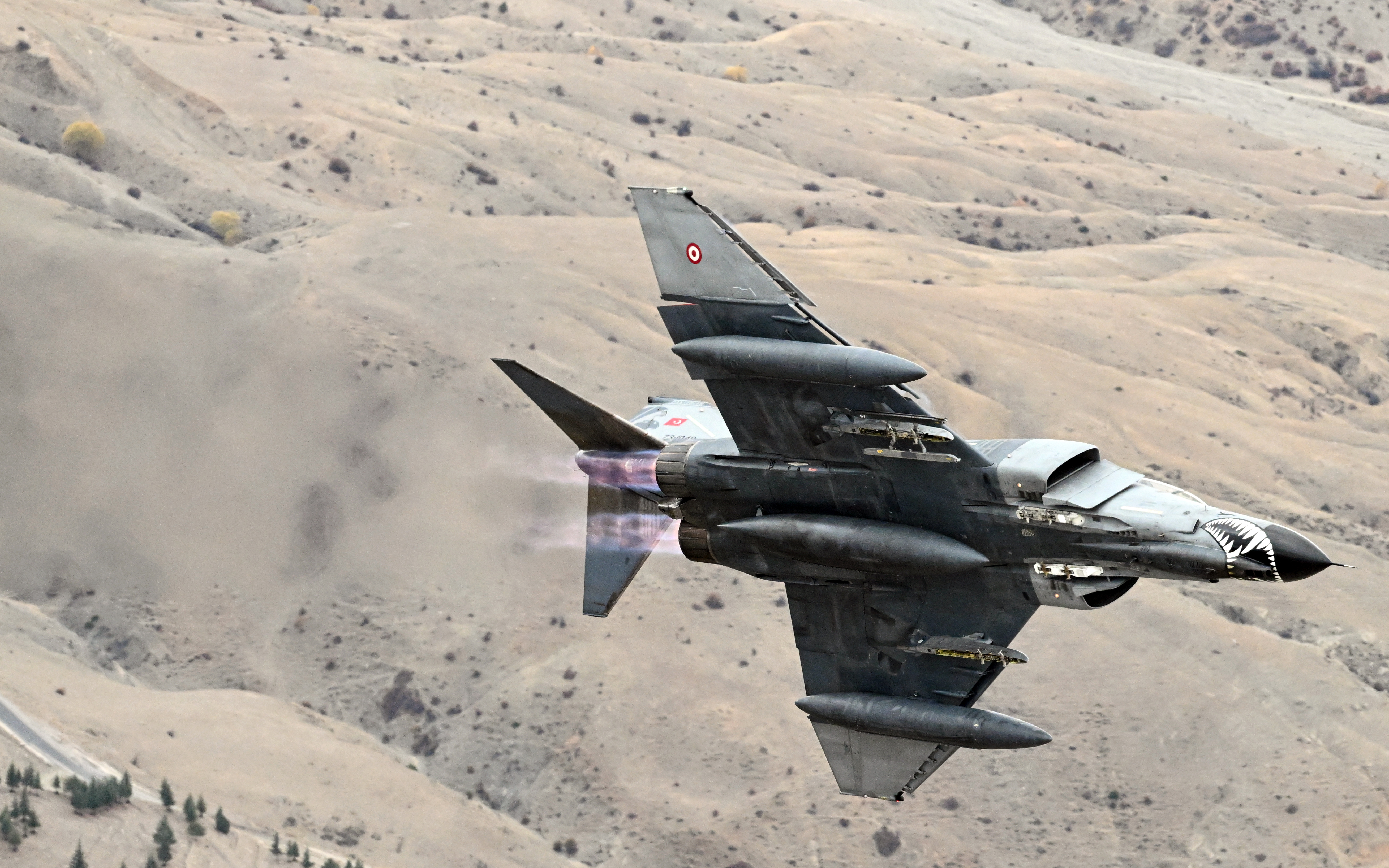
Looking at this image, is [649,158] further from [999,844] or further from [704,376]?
[704,376]

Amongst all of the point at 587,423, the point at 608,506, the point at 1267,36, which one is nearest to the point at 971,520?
the point at 608,506

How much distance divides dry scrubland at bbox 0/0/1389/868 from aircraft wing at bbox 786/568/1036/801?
1274 inches

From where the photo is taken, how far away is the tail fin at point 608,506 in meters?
28.5

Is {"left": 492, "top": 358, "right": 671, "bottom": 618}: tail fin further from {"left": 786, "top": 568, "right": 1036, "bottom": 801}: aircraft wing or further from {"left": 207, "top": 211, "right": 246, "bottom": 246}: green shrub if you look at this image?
{"left": 207, "top": 211, "right": 246, "bottom": 246}: green shrub

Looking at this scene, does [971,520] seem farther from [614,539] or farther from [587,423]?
[587,423]

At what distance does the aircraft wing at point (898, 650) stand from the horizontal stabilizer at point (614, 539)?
2.85 metres

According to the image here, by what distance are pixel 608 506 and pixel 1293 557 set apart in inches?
490

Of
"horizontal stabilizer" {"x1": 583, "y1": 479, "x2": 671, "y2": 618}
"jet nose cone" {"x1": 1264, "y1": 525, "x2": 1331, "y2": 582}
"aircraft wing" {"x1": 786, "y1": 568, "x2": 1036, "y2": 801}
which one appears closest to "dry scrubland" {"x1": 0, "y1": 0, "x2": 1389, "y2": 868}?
"horizontal stabilizer" {"x1": 583, "y1": 479, "x2": 671, "y2": 618}

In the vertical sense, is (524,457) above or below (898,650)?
below

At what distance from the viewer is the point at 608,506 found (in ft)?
95.8

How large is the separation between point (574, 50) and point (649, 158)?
23964mm

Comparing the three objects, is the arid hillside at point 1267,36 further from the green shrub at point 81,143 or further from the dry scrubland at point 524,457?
the green shrub at point 81,143

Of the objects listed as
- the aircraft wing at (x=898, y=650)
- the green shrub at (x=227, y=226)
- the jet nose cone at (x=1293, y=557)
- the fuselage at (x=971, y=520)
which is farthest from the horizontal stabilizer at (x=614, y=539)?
the green shrub at (x=227, y=226)

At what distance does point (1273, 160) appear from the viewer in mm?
131000
